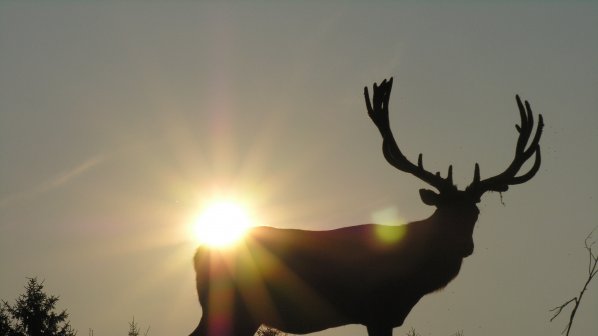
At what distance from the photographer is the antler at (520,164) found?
1310 cm

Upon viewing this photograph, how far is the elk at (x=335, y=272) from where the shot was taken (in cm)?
1230

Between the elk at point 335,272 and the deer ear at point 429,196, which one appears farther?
the deer ear at point 429,196

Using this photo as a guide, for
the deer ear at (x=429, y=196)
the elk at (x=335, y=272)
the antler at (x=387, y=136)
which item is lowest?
the elk at (x=335, y=272)

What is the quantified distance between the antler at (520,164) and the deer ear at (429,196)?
476 mm

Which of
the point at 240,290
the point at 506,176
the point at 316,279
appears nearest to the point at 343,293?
the point at 316,279

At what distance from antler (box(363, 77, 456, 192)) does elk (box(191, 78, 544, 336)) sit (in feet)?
1.49

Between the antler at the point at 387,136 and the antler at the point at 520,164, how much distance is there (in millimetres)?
629

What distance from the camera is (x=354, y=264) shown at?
1255cm

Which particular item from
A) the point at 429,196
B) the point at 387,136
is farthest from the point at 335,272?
the point at 387,136

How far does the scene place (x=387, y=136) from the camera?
13930 millimetres

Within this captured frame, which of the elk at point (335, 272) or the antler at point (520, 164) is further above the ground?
the antler at point (520, 164)

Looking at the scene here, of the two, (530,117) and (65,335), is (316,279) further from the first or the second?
(65,335)

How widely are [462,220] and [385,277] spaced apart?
1.34m

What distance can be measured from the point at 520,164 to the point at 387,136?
201 cm
